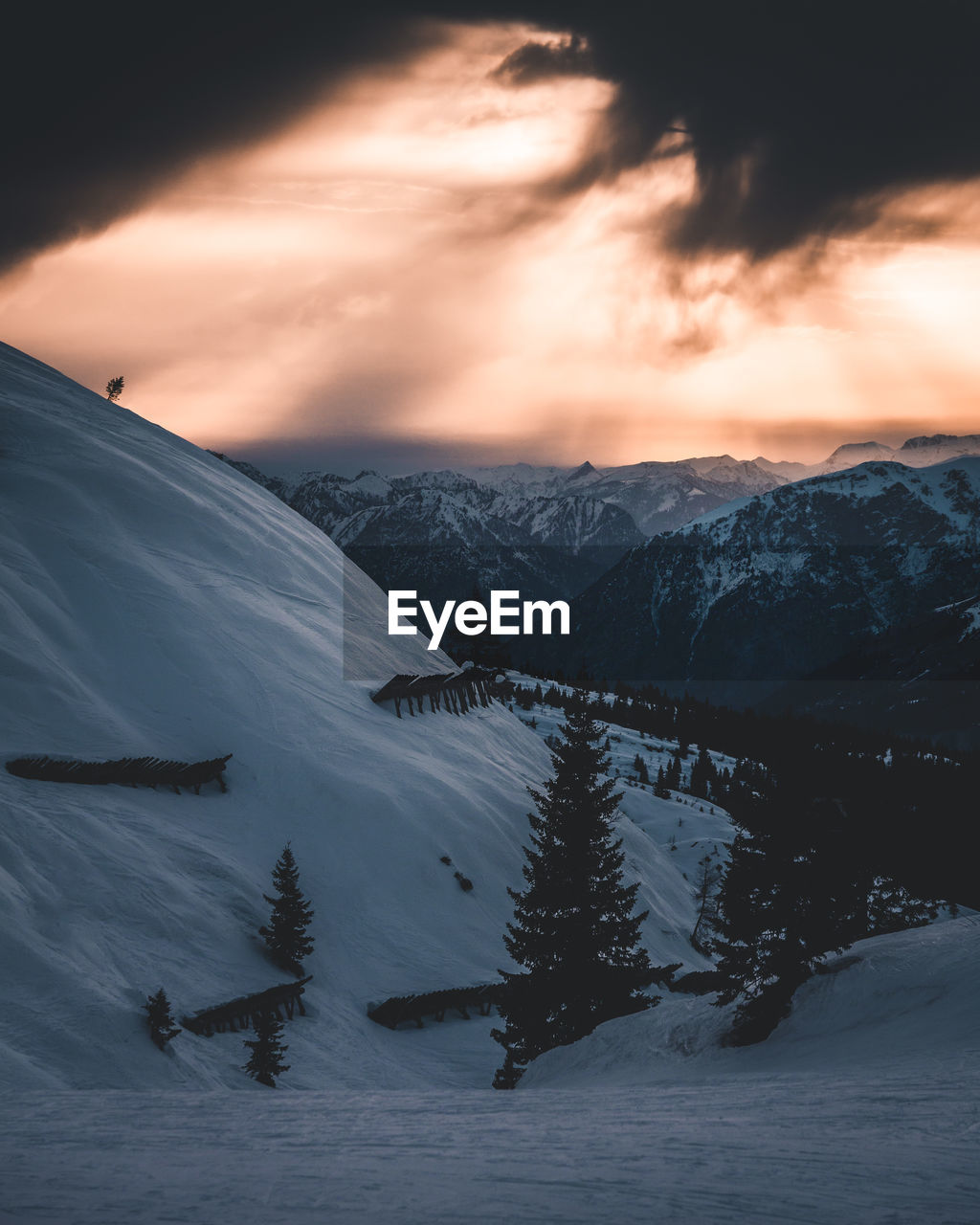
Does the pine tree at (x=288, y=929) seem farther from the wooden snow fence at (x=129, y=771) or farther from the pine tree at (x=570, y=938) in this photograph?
the pine tree at (x=570, y=938)

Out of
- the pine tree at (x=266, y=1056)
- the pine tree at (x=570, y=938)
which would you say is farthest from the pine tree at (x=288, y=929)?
the pine tree at (x=570, y=938)

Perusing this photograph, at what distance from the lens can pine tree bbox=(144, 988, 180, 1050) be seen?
18452mm

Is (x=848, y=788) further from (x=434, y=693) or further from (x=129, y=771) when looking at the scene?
(x=434, y=693)

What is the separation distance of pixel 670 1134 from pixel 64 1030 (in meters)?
14.4

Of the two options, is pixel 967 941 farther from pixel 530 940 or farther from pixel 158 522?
pixel 158 522

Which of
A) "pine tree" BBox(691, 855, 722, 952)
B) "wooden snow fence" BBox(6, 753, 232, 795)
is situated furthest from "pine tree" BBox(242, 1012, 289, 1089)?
"pine tree" BBox(691, 855, 722, 952)

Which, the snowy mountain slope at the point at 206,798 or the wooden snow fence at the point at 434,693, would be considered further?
the wooden snow fence at the point at 434,693

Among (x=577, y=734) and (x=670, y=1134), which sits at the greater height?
(x=577, y=734)

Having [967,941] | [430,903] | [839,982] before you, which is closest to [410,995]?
[430,903]

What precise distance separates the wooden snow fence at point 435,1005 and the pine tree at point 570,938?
3389 mm

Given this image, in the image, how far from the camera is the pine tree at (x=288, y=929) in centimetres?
2575

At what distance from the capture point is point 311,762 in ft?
115

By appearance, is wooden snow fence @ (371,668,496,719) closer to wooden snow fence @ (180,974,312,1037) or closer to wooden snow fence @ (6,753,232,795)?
wooden snow fence @ (6,753,232,795)

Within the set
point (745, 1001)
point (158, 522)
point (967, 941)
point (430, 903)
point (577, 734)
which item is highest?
point (158, 522)
